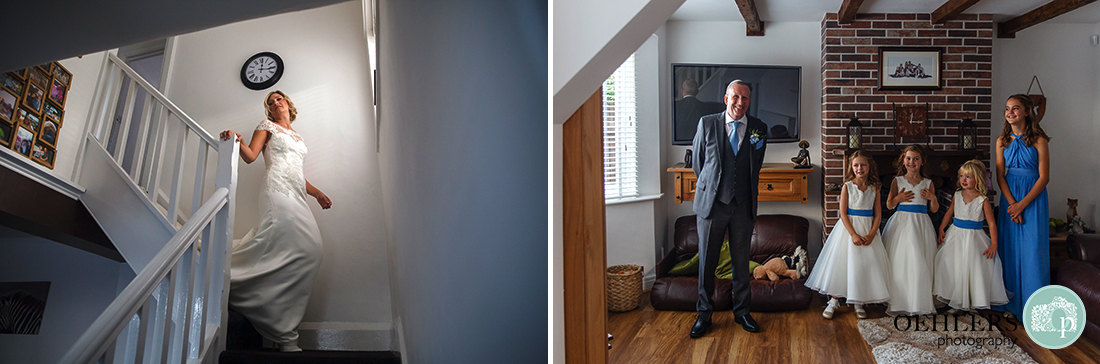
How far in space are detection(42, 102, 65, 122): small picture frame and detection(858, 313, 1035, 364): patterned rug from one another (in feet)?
6.72

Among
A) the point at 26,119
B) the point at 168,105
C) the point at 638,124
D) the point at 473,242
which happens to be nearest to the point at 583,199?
the point at 473,242

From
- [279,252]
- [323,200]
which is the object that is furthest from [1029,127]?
[279,252]

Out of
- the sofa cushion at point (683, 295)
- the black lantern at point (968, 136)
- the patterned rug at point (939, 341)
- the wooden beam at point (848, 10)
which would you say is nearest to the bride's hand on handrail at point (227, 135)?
the sofa cushion at point (683, 295)

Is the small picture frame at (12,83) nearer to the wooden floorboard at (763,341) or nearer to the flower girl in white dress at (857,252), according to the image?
the wooden floorboard at (763,341)

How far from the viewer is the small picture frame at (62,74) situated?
1.09 meters

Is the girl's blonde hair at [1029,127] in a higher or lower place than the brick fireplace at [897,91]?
lower

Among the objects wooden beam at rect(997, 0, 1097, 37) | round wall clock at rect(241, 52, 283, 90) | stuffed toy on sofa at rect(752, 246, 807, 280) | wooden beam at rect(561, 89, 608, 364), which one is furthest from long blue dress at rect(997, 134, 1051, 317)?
round wall clock at rect(241, 52, 283, 90)

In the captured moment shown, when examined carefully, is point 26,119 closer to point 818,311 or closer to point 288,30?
point 288,30

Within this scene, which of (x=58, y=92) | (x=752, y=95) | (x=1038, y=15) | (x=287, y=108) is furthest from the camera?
(x=752, y=95)

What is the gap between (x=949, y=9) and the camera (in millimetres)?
1866

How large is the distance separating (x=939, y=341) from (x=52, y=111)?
2340mm

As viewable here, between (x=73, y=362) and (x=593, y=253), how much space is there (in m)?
0.60

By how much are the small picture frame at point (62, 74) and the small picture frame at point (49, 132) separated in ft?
0.29

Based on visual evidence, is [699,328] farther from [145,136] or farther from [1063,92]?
[1063,92]
